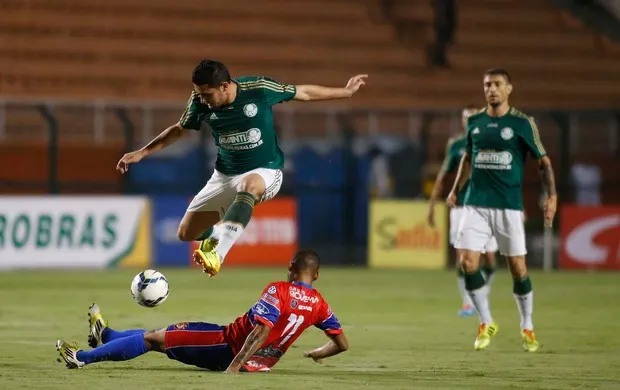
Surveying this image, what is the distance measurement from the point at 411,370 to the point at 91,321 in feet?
7.33

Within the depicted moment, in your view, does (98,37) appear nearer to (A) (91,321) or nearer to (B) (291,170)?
(B) (291,170)

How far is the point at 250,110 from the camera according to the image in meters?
10.2

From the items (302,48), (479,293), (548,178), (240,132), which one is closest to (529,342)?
(479,293)

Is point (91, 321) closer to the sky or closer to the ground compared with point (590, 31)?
closer to the ground

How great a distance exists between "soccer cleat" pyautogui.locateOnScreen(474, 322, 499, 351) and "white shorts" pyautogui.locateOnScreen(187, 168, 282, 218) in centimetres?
209

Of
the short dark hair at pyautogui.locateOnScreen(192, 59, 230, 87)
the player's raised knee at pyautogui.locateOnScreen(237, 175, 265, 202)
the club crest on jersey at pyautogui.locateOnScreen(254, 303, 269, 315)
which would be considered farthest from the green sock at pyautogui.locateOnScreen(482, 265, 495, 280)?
the club crest on jersey at pyautogui.locateOnScreen(254, 303, 269, 315)

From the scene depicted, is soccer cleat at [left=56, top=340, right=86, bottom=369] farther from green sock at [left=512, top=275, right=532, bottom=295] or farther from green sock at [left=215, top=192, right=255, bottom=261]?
green sock at [left=512, top=275, right=532, bottom=295]

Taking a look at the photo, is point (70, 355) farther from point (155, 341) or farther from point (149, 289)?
point (149, 289)

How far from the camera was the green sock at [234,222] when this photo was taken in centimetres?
956

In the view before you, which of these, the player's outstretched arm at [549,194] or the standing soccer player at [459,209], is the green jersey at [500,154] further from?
the standing soccer player at [459,209]

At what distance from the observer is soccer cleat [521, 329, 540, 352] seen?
35.4 feet

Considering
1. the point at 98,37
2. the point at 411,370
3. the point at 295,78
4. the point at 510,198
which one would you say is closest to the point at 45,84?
the point at 98,37

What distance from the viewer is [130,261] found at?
21.1m

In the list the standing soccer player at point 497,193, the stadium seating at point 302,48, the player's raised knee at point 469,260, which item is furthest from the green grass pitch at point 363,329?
the stadium seating at point 302,48
